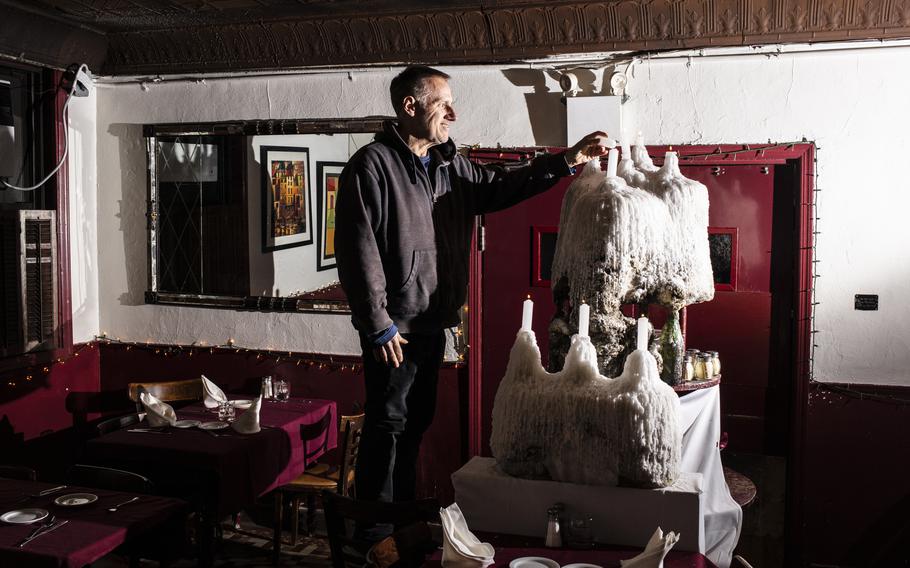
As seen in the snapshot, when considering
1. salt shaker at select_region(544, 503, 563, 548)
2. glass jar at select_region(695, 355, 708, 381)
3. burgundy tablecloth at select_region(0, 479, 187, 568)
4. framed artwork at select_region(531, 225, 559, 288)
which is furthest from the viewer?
framed artwork at select_region(531, 225, 559, 288)

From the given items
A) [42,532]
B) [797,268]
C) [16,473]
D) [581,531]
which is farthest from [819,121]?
[16,473]

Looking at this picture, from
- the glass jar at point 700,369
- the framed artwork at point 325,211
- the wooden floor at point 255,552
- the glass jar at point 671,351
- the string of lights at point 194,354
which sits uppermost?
A: the framed artwork at point 325,211

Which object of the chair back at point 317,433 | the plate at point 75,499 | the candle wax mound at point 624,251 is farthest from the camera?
the chair back at point 317,433

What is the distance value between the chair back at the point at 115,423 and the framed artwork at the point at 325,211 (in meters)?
1.41

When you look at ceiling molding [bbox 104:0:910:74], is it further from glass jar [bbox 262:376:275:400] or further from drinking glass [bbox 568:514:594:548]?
drinking glass [bbox 568:514:594:548]

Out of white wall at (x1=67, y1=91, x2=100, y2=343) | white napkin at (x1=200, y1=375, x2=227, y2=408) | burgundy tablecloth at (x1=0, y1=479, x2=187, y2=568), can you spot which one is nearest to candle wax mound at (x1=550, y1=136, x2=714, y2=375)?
burgundy tablecloth at (x1=0, y1=479, x2=187, y2=568)

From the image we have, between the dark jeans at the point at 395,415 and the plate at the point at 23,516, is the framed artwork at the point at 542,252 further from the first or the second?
the plate at the point at 23,516

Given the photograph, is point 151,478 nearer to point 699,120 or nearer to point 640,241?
point 640,241

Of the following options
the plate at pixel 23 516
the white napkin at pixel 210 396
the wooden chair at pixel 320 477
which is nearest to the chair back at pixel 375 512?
the plate at pixel 23 516

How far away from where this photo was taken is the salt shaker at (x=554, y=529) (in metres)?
2.29

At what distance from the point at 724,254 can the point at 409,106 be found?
7.80 feet

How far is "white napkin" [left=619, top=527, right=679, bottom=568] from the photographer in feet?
6.71

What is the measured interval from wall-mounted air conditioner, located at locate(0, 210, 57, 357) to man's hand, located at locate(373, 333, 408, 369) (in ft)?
10.4

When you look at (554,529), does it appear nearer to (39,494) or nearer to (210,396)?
(39,494)
